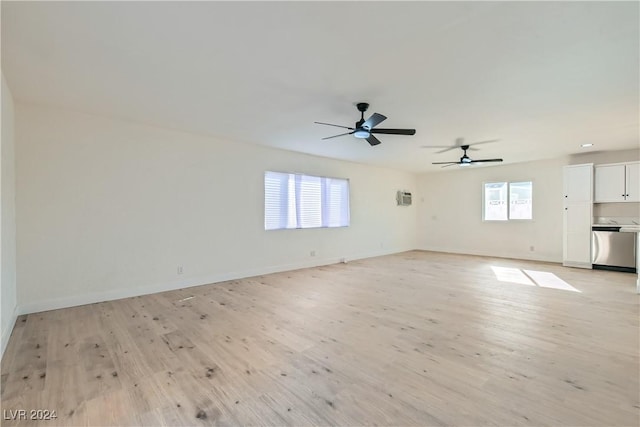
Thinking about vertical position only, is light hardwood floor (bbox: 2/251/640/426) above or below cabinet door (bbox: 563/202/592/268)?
below

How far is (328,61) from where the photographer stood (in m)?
2.52

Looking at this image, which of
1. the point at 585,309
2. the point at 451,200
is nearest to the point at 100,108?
the point at 585,309

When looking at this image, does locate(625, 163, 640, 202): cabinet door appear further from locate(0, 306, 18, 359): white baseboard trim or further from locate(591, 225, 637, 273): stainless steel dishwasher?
locate(0, 306, 18, 359): white baseboard trim

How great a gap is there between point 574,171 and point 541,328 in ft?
16.7

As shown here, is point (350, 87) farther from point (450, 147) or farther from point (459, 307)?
point (450, 147)

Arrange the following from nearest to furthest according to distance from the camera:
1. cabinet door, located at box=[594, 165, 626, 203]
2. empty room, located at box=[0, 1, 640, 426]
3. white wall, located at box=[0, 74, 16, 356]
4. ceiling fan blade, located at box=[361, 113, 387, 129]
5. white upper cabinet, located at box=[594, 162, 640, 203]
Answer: empty room, located at box=[0, 1, 640, 426] < white wall, located at box=[0, 74, 16, 356] < ceiling fan blade, located at box=[361, 113, 387, 129] < white upper cabinet, located at box=[594, 162, 640, 203] < cabinet door, located at box=[594, 165, 626, 203]

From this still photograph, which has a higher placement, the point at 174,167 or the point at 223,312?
the point at 174,167

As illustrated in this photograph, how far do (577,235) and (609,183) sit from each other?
1.22 meters

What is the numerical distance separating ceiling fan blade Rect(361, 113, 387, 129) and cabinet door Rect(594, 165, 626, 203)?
232 inches

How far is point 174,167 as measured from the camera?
4543 millimetres

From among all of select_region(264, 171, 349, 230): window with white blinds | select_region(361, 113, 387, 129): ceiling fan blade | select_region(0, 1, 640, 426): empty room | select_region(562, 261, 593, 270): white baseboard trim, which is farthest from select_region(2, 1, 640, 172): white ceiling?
select_region(562, 261, 593, 270): white baseboard trim

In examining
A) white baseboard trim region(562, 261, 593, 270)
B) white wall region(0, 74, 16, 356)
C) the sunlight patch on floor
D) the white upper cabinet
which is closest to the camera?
white wall region(0, 74, 16, 356)

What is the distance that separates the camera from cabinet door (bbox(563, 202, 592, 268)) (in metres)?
6.14

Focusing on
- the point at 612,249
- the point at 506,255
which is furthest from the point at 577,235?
the point at 506,255
